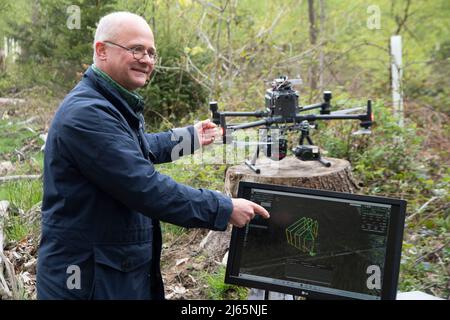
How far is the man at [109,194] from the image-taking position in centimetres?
262

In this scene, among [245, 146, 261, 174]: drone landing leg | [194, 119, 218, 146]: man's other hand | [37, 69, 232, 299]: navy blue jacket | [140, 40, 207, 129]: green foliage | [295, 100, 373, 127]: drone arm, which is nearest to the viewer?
[37, 69, 232, 299]: navy blue jacket

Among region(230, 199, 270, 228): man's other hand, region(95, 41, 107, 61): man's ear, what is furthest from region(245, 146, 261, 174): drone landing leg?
region(95, 41, 107, 61): man's ear

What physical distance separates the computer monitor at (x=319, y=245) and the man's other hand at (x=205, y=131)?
1001 mm

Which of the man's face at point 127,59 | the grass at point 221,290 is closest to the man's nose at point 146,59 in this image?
the man's face at point 127,59

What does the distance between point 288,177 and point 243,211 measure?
1929 mm

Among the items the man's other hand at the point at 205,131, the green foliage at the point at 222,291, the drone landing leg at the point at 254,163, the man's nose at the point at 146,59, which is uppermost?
the man's nose at the point at 146,59

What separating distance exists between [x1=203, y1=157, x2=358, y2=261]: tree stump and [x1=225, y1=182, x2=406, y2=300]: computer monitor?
1.72m

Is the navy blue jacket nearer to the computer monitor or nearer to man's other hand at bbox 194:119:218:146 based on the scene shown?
the computer monitor

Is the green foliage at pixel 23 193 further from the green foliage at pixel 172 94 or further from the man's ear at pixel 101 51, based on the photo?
the man's ear at pixel 101 51

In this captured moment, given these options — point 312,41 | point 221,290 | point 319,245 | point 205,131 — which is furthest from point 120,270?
point 312,41

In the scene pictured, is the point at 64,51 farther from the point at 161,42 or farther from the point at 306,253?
the point at 306,253

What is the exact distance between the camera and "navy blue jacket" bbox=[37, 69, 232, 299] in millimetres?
2613

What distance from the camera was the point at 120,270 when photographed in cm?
278
